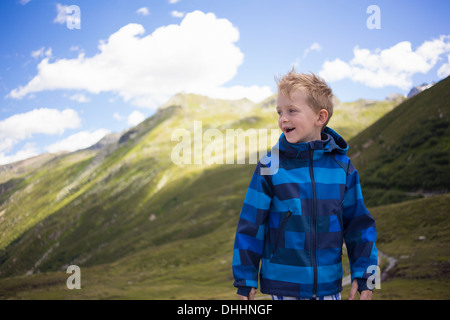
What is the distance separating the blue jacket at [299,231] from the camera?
4176 mm

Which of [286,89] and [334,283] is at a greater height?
[286,89]

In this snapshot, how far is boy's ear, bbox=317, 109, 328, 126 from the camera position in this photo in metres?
4.62

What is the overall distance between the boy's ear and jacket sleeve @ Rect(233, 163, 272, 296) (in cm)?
106

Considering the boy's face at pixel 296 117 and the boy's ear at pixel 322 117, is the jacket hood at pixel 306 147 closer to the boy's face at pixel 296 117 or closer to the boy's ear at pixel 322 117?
the boy's face at pixel 296 117

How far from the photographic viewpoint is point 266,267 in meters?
4.29

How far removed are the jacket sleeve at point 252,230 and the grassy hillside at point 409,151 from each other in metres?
60.5

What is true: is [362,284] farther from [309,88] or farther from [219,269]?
[219,269]

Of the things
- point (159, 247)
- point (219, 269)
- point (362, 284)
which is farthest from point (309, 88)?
point (159, 247)

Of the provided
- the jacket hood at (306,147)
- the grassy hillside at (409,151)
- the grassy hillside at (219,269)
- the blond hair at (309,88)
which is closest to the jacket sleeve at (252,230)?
the jacket hood at (306,147)

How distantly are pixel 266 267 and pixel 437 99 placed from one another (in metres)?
95.7

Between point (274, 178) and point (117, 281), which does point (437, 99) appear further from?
point (274, 178)

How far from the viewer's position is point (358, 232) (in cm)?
445

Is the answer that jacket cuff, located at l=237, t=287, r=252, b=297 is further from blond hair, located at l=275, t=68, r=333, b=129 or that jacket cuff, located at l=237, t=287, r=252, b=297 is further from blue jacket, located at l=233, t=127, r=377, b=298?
blond hair, located at l=275, t=68, r=333, b=129
